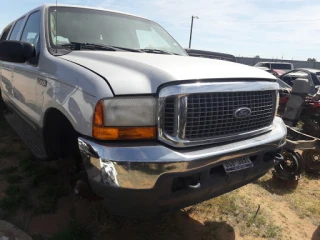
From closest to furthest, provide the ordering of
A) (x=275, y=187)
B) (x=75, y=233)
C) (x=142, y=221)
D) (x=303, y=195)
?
(x=142, y=221)
(x=75, y=233)
(x=303, y=195)
(x=275, y=187)

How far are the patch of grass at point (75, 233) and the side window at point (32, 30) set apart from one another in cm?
197

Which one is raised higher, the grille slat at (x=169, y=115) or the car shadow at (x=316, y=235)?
the grille slat at (x=169, y=115)

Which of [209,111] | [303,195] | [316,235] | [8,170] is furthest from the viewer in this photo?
[303,195]

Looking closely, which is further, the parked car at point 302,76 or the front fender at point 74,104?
the parked car at point 302,76

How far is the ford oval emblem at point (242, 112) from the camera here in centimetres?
231

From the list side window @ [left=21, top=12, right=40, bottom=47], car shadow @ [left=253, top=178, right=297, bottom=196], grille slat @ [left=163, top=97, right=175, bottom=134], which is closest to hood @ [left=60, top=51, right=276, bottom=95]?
grille slat @ [left=163, top=97, right=175, bottom=134]

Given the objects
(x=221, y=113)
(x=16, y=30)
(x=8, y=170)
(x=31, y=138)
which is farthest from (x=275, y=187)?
(x=16, y=30)

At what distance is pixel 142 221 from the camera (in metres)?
2.30

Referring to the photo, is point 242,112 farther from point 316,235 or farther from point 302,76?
point 302,76

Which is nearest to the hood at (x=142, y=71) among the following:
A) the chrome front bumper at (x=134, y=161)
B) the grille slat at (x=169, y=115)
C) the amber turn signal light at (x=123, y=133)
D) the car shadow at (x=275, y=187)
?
the grille slat at (x=169, y=115)

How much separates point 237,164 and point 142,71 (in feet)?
3.44

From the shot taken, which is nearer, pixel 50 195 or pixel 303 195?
pixel 50 195

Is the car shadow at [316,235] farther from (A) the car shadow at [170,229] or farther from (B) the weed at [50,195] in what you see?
(B) the weed at [50,195]

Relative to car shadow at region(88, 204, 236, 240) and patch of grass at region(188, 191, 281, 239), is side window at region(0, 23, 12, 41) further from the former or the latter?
patch of grass at region(188, 191, 281, 239)
